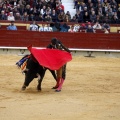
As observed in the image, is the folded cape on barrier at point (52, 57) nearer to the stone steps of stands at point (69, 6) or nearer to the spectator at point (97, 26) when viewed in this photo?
the spectator at point (97, 26)

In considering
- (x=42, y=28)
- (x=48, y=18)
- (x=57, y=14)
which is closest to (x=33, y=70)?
(x=42, y=28)

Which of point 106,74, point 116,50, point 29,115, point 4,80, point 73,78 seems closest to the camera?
point 29,115

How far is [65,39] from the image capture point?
1970 centimetres

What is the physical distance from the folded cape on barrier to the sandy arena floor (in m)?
0.53

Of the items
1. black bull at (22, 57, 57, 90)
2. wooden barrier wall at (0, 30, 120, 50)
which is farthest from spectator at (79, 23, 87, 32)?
black bull at (22, 57, 57, 90)

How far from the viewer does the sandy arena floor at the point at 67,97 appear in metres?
7.59

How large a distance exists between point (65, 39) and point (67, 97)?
1048 cm

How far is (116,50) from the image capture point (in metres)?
19.5

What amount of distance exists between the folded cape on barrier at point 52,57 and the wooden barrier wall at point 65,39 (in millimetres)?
9193

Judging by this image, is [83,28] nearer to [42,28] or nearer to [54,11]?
[54,11]

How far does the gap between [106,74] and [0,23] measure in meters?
7.22

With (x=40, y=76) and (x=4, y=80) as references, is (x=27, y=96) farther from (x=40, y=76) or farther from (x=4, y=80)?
(x=4, y=80)

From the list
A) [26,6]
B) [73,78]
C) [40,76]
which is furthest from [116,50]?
[40,76]

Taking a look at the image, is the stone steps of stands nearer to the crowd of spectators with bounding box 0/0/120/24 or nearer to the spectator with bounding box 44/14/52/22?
the crowd of spectators with bounding box 0/0/120/24
